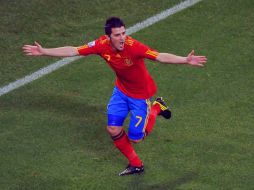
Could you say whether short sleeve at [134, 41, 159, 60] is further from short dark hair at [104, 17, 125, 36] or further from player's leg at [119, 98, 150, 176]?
player's leg at [119, 98, 150, 176]

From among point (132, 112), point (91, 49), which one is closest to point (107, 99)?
point (132, 112)

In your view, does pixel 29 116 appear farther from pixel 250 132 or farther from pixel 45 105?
pixel 250 132

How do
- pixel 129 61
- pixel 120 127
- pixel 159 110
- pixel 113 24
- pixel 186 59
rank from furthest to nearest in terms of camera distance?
pixel 159 110, pixel 120 127, pixel 129 61, pixel 113 24, pixel 186 59

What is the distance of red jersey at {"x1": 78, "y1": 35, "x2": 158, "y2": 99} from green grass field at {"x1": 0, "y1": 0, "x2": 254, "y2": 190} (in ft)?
3.55

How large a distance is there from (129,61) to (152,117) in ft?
3.91

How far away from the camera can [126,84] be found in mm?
13039

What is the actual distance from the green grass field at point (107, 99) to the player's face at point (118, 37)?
1860 millimetres

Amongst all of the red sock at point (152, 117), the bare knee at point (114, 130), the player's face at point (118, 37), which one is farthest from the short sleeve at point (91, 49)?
the red sock at point (152, 117)

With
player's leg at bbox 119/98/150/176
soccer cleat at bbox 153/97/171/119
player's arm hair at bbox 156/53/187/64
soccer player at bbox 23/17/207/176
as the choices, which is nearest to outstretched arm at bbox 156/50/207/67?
player's arm hair at bbox 156/53/187/64

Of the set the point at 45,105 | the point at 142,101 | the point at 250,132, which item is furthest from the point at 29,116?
the point at 250,132

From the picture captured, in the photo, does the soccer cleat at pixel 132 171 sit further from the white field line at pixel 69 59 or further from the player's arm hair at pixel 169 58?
the white field line at pixel 69 59

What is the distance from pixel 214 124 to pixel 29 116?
299 centimetres

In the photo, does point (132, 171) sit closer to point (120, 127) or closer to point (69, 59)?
point (120, 127)

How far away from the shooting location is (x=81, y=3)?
59.7 feet
